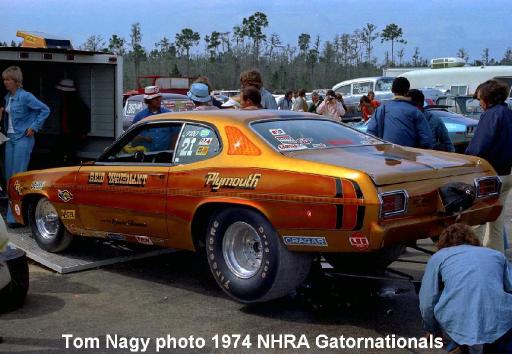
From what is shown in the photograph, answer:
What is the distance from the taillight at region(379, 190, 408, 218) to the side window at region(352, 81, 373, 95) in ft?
75.9

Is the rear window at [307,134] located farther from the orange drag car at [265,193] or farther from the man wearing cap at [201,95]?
the man wearing cap at [201,95]

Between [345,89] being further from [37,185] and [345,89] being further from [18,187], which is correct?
[37,185]

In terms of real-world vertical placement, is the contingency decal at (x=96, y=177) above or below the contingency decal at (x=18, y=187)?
above

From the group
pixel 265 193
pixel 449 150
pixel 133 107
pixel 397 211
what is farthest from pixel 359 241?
pixel 133 107

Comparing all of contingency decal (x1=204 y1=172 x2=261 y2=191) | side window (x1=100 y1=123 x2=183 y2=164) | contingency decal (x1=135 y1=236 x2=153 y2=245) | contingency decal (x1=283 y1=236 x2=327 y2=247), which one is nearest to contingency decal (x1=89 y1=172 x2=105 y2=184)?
side window (x1=100 y1=123 x2=183 y2=164)

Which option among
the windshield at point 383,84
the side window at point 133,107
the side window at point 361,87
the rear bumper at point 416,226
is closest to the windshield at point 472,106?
the windshield at point 383,84

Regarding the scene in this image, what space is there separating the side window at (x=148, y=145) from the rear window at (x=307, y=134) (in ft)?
2.76

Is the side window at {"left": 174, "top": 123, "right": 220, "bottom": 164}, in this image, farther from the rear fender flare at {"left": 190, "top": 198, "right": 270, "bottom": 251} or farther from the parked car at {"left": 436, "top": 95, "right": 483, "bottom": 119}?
the parked car at {"left": 436, "top": 95, "right": 483, "bottom": 119}

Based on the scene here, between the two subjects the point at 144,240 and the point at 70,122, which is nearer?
the point at 144,240

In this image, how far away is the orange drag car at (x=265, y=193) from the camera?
14.5 ft

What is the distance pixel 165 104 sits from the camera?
14.5 metres

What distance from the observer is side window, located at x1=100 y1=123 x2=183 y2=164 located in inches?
225

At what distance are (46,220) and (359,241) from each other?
12.0ft

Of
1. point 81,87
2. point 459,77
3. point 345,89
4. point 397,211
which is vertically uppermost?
point 459,77
